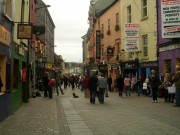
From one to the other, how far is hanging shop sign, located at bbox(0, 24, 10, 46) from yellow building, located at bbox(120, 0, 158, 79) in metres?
15.1

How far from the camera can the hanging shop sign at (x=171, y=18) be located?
2112cm

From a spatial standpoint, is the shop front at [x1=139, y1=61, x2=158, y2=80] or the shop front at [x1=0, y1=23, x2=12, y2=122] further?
the shop front at [x1=139, y1=61, x2=158, y2=80]

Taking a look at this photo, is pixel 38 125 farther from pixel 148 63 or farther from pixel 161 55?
pixel 148 63

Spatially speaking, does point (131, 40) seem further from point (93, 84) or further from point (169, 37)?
point (93, 84)

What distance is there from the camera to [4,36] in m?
13.2

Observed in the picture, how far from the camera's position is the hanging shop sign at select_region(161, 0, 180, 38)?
21125mm

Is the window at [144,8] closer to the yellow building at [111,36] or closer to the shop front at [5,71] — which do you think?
the yellow building at [111,36]

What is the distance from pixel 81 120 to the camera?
43.7ft

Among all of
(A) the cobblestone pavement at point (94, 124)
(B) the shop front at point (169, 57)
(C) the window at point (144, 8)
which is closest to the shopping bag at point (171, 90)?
(B) the shop front at point (169, 57)

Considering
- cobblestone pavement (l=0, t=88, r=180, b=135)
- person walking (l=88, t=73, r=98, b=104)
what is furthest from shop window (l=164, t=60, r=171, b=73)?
cobblestone pavement (l=0, t=88, r=180, b=135)

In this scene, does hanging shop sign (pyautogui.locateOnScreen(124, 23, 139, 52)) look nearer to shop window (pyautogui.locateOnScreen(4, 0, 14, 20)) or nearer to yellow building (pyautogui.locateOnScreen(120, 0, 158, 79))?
yellow building (pyautogui.locateOnScreen(120, 0, 158, 79))

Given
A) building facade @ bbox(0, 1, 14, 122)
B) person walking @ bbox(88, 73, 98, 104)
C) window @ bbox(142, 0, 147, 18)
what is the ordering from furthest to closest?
window @ bbox(142, 0, 147, 18) < person walking @ bbox(88, 73, 98, 104) < building facade @ bbox(0, 1, 14, 122)

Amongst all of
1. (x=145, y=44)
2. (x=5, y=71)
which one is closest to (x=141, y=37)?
(x=145, y=44)

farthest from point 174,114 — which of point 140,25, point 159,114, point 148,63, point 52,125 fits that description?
point 140,25
